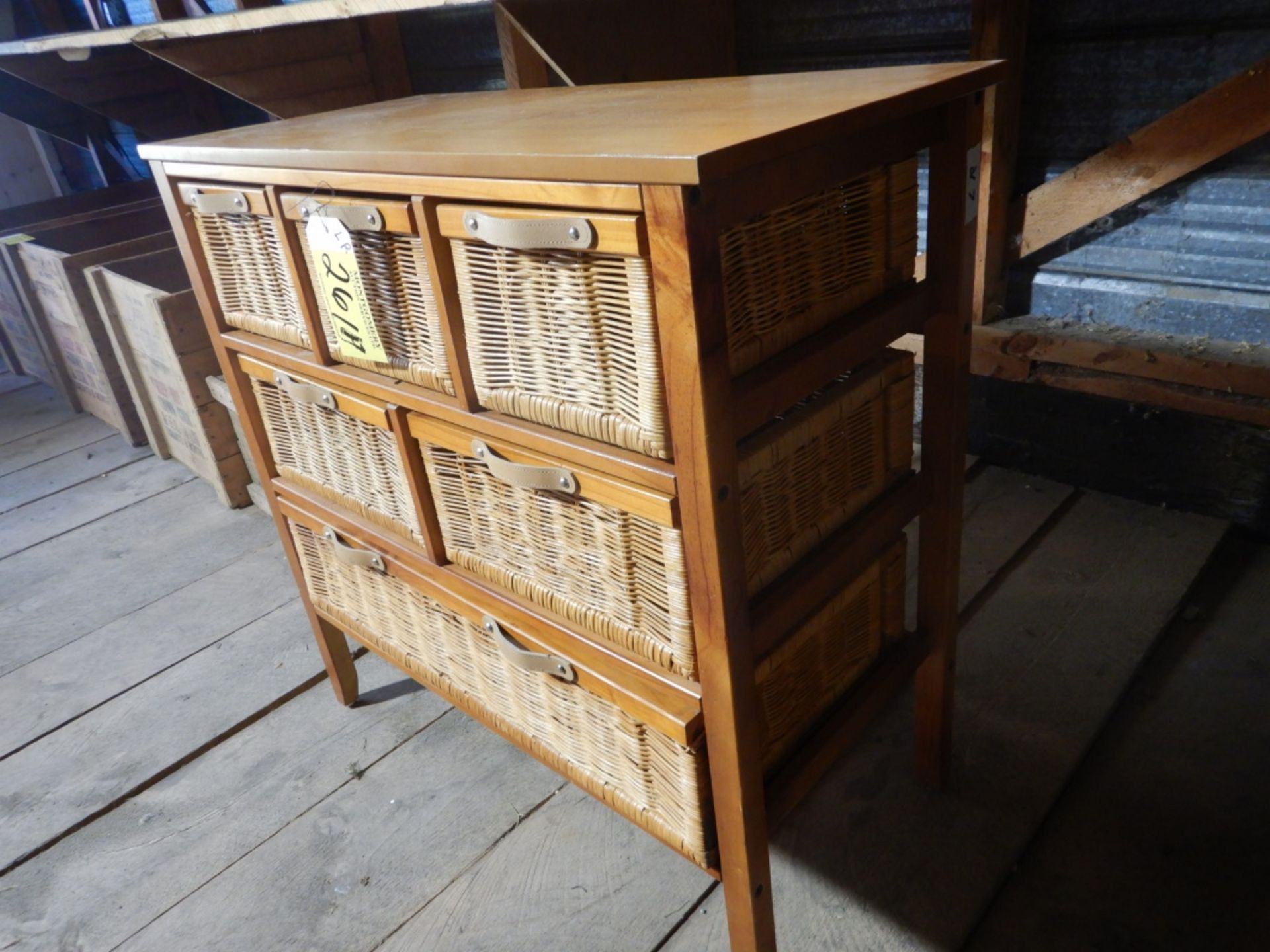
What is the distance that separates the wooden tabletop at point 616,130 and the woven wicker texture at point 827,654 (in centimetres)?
53

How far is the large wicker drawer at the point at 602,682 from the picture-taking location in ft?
3.34

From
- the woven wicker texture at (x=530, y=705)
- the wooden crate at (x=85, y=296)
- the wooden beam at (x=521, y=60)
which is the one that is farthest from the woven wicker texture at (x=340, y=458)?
the wooden crate at (x=85, y=296)

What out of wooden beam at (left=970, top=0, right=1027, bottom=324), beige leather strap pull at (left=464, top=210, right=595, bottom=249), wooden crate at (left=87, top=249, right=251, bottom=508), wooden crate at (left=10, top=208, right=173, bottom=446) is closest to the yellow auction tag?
beige leather strap pull at (left=464, top=210, right=595, bottom=249)

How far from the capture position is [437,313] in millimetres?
983

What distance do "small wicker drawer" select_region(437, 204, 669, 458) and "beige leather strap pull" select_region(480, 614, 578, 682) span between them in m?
0.31

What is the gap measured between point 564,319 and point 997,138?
49.1 inches

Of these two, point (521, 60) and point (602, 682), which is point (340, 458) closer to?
point (602, 682)

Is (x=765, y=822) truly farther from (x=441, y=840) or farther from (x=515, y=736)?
(x=441, y=840)

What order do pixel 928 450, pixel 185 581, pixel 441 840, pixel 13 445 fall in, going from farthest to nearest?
pixel 13 445, pixel 185 581, pixel 441 840, pixel 928 450

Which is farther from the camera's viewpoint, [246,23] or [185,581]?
[185,581]

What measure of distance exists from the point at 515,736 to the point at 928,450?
65 cm

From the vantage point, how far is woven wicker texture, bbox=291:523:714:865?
1.02 metres

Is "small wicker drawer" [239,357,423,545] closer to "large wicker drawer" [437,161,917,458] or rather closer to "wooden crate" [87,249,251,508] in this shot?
"large wicker drawer" [437,161,917,458]

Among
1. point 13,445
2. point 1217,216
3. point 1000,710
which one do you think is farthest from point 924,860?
point 13,445
